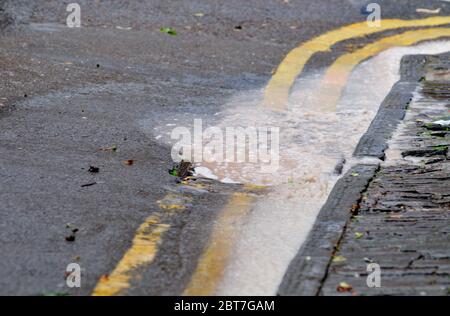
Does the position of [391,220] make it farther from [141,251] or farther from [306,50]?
[306,50]

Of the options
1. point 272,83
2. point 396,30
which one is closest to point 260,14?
point 396,30

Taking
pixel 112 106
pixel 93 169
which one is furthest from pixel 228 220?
pixel 112 106

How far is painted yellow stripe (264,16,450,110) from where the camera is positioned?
8.16m

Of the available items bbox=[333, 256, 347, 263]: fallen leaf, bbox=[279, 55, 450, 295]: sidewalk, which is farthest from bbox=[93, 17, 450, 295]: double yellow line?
bbox=[333, 256, 347, 263]: fallen leaf

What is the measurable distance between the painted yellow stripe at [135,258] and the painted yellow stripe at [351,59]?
9.63 feet

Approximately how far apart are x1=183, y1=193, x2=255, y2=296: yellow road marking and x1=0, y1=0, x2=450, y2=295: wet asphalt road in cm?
6

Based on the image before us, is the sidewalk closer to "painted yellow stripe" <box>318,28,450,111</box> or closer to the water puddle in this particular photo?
the water puddle

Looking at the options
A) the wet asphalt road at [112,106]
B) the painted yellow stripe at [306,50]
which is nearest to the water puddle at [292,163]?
the painted yellow stripe at [306,50]

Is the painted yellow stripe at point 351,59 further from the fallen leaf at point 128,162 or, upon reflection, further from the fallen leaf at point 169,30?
the fallen leaf at point 128,162

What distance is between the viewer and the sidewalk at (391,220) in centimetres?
461

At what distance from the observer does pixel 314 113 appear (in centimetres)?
768

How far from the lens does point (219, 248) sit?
5.02 meters

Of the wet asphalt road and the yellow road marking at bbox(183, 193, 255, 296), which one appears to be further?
the wet asphalt road
